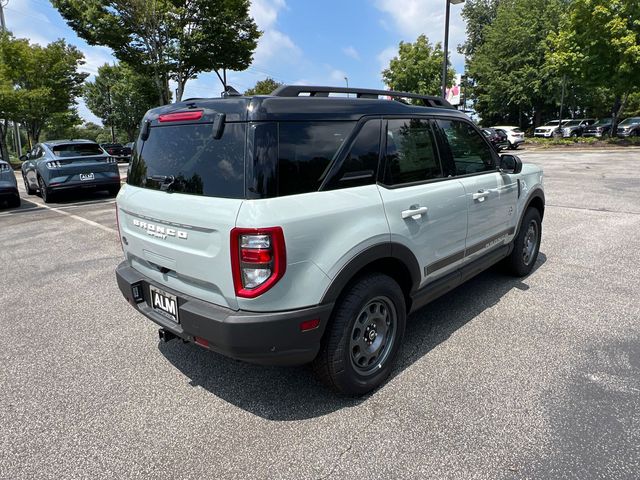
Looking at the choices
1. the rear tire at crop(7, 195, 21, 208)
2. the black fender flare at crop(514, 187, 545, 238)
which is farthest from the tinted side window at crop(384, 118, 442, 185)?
the rear tire at crop(7, 195, 21, 208)

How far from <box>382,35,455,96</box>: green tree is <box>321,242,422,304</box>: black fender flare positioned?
124 feet

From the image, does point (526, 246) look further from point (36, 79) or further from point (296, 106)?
point (36, 79)

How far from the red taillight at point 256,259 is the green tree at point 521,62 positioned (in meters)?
38.5

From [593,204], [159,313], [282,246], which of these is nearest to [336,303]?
[282,246]

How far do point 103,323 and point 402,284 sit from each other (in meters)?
2.80

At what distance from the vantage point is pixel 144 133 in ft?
Answer: 10.1

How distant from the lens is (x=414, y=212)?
289 centimetres

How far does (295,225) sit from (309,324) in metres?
0.56

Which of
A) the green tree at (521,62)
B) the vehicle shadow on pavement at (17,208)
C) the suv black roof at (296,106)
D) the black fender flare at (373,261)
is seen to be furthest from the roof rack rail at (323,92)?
the green tree at (521,62)

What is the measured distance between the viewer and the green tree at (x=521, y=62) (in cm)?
3667

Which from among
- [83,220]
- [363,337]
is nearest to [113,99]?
[83,220]

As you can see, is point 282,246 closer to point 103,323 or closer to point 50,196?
point 103,323

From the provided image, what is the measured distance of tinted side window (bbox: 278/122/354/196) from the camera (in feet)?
7.50

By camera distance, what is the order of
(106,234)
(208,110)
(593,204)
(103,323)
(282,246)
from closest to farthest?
(282,246) < (208,110) < (103,323) < (106,234) < (593,204)
